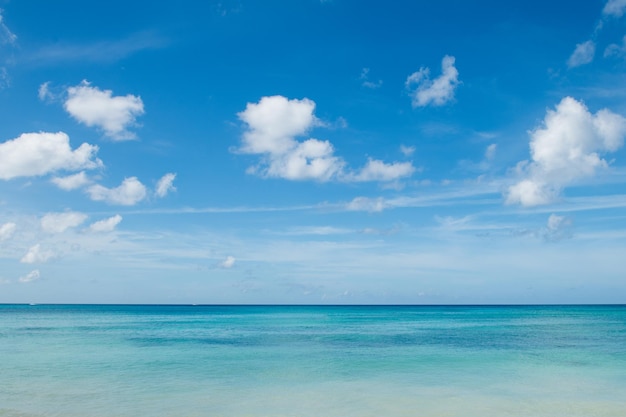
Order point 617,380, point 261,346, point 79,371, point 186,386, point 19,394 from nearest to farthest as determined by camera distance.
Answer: point 19,394, point 186,386, point 617,380, point 79,371, point 261,346

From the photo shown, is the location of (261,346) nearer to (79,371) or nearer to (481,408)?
(79,371)

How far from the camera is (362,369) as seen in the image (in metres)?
21.6

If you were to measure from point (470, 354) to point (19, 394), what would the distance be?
20166 mm

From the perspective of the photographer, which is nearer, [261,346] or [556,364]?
[556,364]

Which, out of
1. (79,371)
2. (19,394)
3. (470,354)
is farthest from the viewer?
(470,354)

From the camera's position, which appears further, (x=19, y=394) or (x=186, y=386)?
(x=186, y=386)

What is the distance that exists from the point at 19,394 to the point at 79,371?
15.6 ft

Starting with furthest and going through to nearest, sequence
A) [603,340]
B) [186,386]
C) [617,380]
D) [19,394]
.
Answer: [603,340] < [617,380] < [186,386] < [19,394]

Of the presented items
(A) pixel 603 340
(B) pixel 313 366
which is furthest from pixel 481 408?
(A) pixel 603 340

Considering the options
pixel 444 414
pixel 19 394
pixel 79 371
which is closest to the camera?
pixel 444 414

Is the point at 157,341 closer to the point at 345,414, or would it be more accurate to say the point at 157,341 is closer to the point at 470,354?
the point at 470,354

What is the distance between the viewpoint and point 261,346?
31344 mm

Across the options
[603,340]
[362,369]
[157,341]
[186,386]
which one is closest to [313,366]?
[362,369]

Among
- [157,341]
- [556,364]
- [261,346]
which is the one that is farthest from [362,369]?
[157,341]
